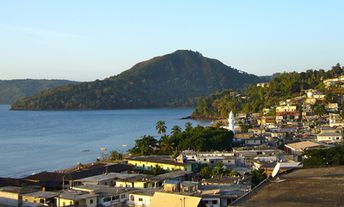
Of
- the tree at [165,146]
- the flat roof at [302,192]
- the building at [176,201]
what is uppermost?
the flat roof at [302,192]

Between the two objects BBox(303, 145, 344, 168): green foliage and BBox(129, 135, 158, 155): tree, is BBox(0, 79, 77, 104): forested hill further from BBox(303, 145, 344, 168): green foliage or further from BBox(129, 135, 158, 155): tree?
BBox(303, 145, 344, 168): green foliage

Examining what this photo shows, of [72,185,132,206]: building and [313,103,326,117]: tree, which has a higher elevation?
[313,103,326,117]: tree

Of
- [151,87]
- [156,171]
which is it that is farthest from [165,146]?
[151,87]

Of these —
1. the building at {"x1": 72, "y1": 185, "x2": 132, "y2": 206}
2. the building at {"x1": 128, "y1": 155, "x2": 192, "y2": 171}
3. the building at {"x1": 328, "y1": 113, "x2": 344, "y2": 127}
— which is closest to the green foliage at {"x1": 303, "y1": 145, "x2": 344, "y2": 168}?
the building at {"x1": 128, "y1": 155, "x2": 192, "y2": 171}

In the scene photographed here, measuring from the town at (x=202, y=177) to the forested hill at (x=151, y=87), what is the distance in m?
86.0

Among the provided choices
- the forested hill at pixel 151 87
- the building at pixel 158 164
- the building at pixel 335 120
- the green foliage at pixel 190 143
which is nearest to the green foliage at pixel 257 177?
the building at pixel 158 164

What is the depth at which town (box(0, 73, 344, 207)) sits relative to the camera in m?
11.3

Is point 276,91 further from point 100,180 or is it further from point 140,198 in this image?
point 140,198

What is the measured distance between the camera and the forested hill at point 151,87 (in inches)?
4774

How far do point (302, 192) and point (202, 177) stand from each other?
35.1 feet

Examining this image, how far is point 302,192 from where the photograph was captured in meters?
10.6

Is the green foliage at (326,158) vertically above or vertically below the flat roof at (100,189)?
above

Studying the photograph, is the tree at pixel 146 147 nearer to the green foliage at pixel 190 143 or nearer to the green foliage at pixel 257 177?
the green foliage at pixel 190 143

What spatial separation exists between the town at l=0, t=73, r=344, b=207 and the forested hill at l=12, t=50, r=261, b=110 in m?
86.0
